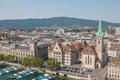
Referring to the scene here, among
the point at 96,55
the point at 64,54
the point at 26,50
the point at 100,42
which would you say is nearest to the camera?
the point at 100,42

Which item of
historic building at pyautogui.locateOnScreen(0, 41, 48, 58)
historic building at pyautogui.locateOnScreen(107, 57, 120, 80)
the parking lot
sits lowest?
the parking lot

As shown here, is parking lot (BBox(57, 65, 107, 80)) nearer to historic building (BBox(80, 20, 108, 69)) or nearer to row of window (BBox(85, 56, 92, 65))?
historic building (BBox(80, 20, 108, 69))

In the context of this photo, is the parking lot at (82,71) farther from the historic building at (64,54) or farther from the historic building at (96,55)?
the historic building at (64,54)

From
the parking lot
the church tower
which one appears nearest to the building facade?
the parking lot

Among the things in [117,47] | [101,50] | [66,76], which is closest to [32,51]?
[66,76]

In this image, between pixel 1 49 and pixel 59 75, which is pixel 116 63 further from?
pixel 1 49

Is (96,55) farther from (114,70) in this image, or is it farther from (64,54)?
(114,70)

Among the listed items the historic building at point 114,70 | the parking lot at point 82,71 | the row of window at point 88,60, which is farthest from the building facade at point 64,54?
the historic building at point 114,70

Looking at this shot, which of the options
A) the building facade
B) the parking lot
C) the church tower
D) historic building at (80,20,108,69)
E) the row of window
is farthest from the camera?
the building facade

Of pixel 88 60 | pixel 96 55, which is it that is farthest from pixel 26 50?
pixel 96 55
